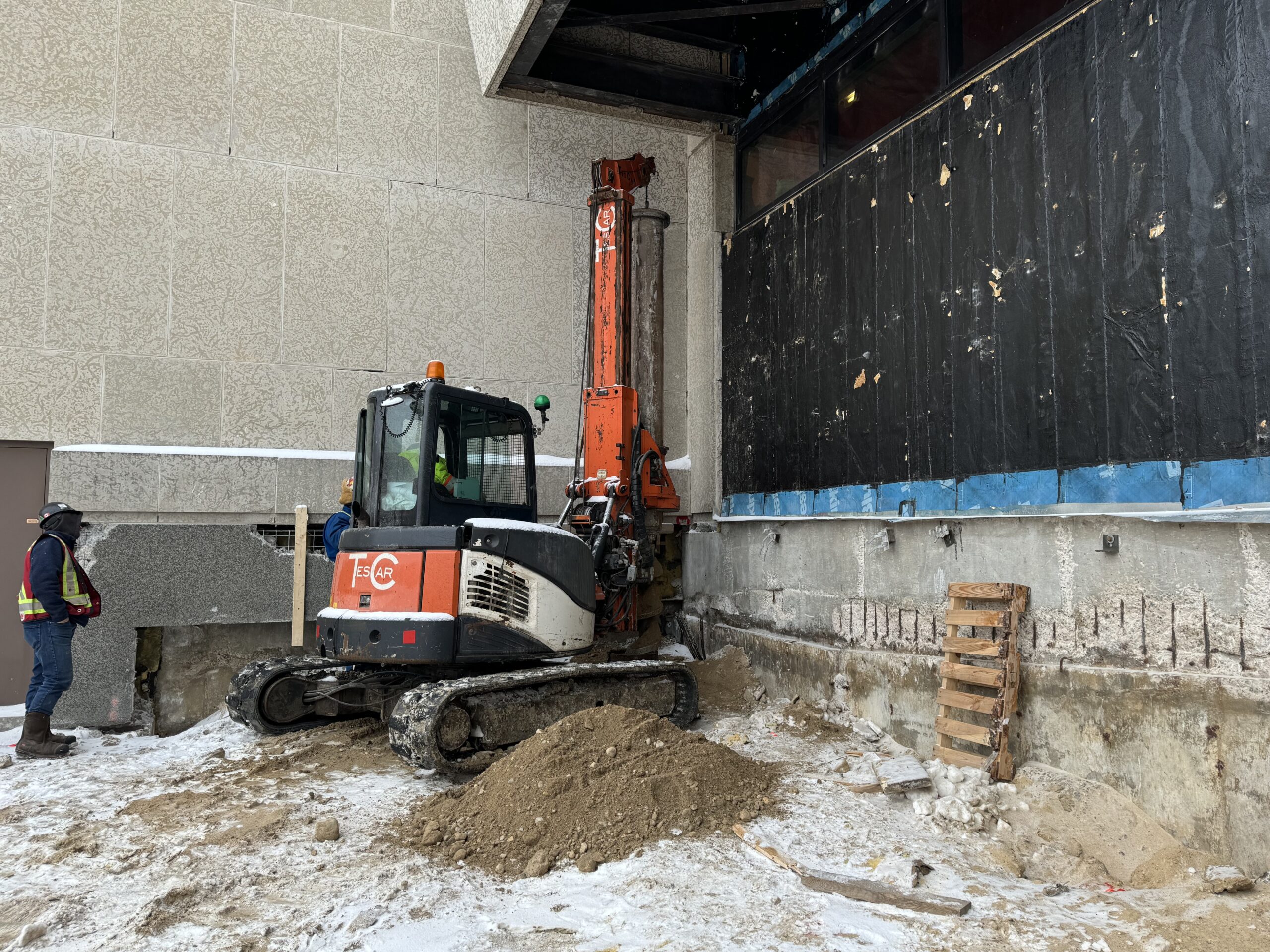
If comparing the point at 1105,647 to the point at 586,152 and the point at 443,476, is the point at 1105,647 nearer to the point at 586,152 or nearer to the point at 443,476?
the point at 443,476

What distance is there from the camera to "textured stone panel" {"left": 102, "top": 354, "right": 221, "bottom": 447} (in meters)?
7.41

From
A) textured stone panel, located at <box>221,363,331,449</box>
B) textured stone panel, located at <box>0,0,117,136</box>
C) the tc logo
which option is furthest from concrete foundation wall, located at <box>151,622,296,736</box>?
textured stone panel, located at <box>0,0,117,136</box>

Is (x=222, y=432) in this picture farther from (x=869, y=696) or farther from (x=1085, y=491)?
(x=1085, y=491)

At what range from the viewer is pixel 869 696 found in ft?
20.5

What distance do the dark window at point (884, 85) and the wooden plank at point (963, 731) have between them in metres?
4.26

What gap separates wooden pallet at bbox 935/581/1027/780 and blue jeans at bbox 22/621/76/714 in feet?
19.6

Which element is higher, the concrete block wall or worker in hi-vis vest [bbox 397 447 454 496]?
the concrete block wall

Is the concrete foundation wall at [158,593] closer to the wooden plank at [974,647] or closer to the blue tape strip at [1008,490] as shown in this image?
the wooden plank at [974,647]

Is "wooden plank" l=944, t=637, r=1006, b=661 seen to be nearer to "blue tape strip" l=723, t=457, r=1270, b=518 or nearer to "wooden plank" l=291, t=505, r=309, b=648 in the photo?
"blue tape strip" l=723, t=457, r=1270, b=518

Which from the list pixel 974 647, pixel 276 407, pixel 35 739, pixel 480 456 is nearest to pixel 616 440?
pixel 480 456

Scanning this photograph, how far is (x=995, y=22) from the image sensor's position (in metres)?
5.70

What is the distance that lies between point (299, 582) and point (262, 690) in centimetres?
141

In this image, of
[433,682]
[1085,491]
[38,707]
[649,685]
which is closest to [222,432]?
[38,707]

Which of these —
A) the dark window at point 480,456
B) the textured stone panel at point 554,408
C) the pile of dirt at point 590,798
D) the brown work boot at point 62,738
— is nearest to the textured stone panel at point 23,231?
the brown work boot at point 62,738
